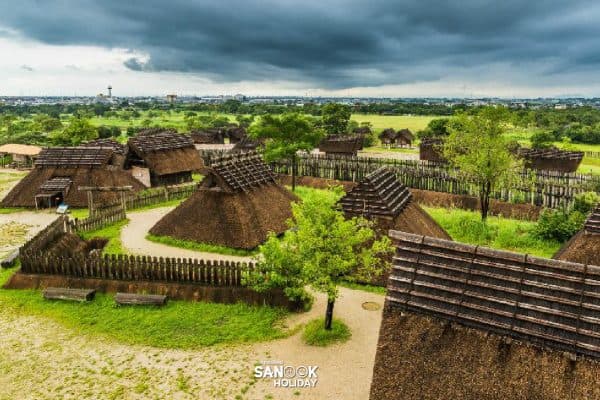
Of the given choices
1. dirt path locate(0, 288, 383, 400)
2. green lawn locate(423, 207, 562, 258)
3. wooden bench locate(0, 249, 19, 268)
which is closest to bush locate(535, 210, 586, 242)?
green lawn locate(423, 207, 562, 258)

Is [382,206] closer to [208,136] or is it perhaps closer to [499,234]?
[499,234]

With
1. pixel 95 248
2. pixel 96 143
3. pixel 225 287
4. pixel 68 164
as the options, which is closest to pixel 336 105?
pixel 96 143

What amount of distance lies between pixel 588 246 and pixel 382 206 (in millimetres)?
6519

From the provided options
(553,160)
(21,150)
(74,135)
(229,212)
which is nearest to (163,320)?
(229,212)

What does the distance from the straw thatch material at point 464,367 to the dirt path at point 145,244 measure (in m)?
11.5

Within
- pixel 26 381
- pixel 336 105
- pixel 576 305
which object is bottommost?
pixel 26 381

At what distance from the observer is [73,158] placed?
98.7 ft

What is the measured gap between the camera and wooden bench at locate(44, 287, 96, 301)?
1478 centimetres

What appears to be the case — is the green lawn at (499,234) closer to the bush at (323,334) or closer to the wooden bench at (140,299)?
the bush at (323,334)

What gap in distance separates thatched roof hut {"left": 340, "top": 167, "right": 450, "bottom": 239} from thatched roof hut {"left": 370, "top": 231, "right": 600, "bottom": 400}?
7.88 m

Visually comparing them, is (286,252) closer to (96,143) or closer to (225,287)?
(225,287)

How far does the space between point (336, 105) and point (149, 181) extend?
4860 centimetres

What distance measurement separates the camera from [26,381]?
35.3 ft

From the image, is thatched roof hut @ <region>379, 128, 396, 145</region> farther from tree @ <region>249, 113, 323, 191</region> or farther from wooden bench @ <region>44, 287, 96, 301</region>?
wooden bench @ <region>44, 287, 96, 301</region>
